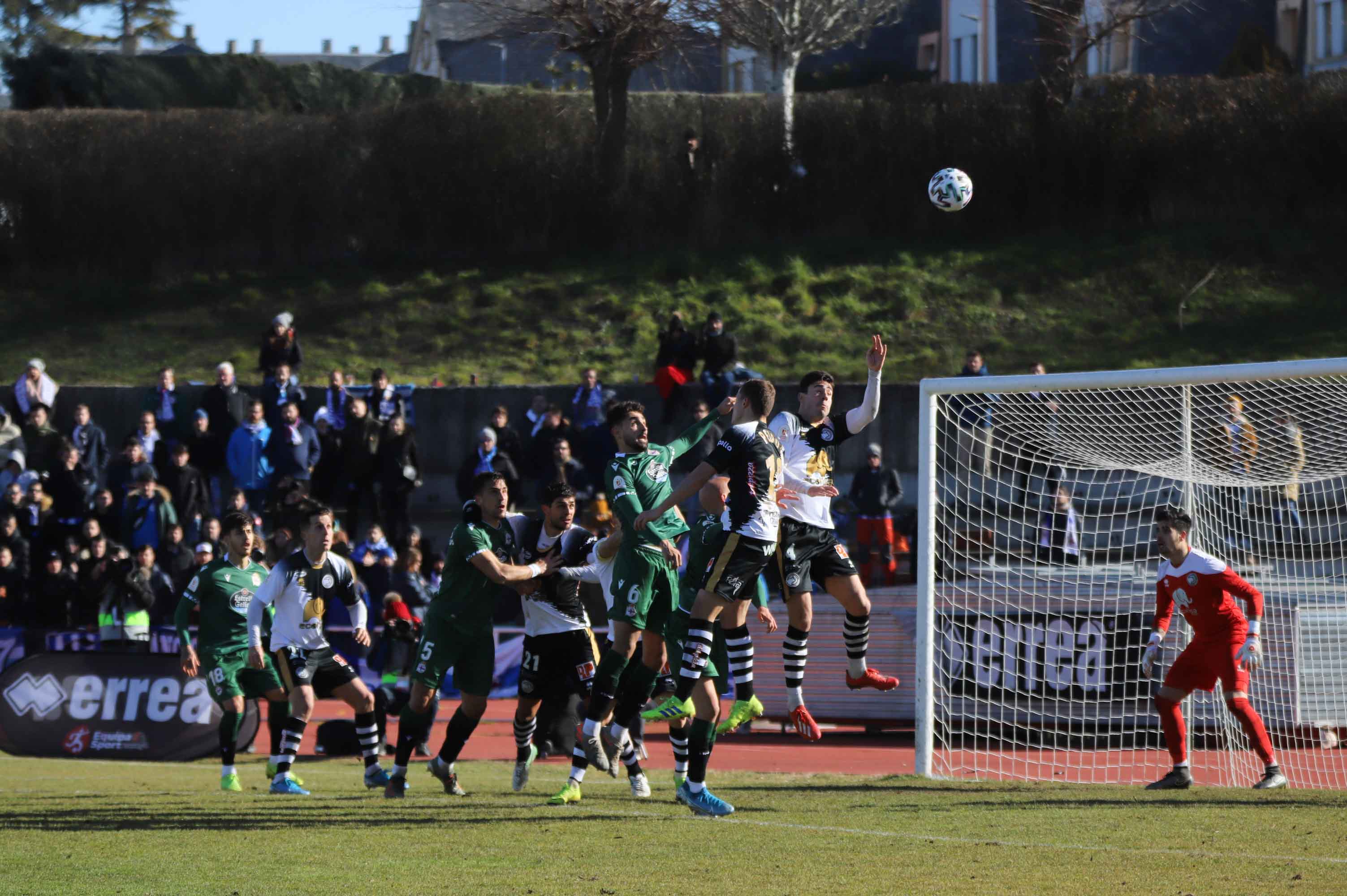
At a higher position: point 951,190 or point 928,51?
point 928,51

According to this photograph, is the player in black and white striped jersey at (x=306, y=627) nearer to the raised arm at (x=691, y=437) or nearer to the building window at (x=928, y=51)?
the raised arm at (x=691, y=437)

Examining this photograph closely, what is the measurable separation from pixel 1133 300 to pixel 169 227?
18701 mm

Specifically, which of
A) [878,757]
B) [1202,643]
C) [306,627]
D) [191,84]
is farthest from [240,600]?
[191,84]

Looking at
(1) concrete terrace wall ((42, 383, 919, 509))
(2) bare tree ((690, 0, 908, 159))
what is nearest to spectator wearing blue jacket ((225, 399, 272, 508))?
(1) concrete terrace wall ((42, 383, 919, 509))

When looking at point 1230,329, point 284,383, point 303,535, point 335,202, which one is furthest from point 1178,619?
point 335,202

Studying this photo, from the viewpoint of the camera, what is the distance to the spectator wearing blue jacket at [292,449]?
19359 mm

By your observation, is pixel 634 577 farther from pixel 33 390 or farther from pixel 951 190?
pixel 33 390

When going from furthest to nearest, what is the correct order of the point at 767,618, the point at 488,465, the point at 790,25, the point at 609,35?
Result: the point at 790,25 < the point at 609,35 < the point at 488,465 < the point at 767,618

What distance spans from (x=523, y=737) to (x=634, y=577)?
1.51m

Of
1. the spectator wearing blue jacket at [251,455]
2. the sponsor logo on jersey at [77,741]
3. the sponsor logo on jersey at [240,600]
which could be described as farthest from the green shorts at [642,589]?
the spectator wearing blue jacket at [251,455]

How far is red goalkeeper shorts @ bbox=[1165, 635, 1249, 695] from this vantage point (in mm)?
10641

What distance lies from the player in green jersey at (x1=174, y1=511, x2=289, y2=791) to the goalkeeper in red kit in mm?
6421

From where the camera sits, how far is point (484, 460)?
62.4 ft

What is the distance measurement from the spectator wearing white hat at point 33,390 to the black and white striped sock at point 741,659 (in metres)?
13.9
